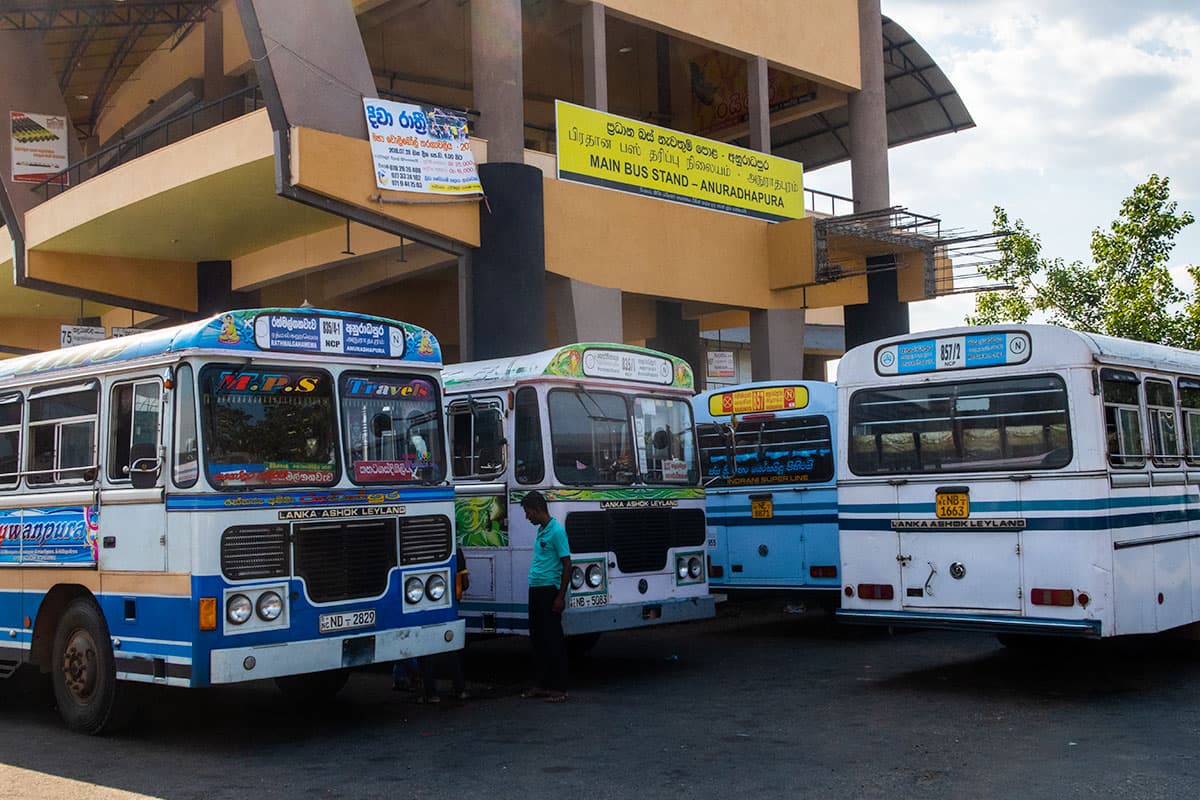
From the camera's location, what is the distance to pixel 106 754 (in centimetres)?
857

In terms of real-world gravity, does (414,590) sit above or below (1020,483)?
below

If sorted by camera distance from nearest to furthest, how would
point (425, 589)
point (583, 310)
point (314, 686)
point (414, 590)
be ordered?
point (414, 590) → point (425, 589) → point (314, 686) → point (583, 310)

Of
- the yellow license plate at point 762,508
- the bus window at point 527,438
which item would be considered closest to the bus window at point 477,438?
the bus window at point 527,438

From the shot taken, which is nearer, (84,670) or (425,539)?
(84,670)

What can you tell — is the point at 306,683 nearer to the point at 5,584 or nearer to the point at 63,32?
the point at 5,584

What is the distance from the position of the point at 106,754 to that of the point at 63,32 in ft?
67.9

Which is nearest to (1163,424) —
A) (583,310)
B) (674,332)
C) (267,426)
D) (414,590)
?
(414,590)

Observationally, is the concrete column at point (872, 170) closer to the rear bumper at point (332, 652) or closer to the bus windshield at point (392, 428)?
the bus windshield at point (392, 428)

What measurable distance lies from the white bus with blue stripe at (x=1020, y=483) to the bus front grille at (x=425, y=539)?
3.55 m

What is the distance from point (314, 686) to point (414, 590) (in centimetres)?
183

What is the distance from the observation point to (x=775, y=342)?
23969mm

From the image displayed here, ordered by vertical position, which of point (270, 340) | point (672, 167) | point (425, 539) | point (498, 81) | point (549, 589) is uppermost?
point (498, 81)

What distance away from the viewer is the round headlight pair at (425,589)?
9.41 meters

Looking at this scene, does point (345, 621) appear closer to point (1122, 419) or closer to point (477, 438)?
point (477, 438)
